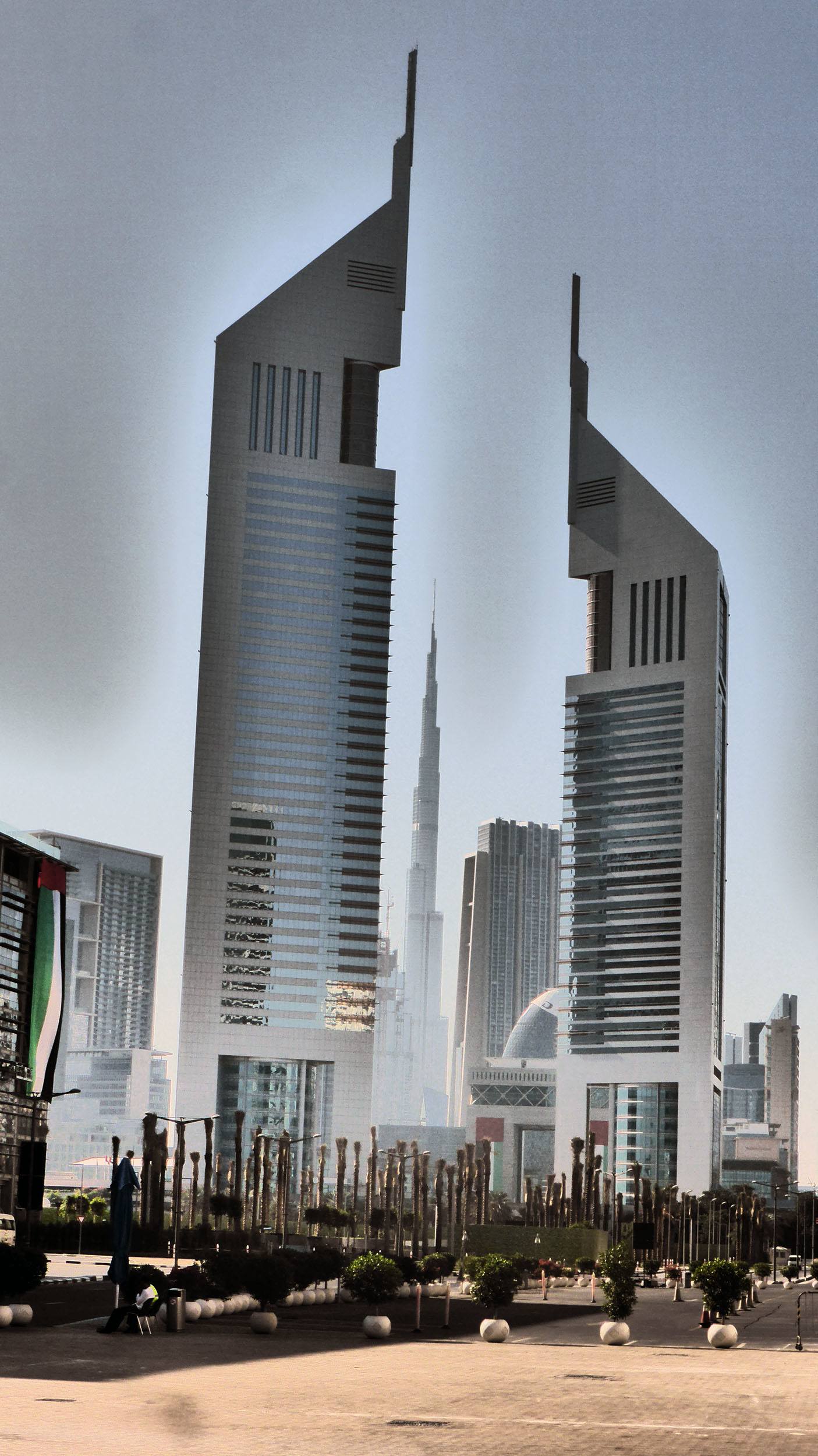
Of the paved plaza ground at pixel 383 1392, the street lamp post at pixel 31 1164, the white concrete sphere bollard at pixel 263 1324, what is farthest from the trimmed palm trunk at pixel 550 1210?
the white concrete sphere bollard at pixel 263 1324

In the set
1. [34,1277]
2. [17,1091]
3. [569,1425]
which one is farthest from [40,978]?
[569,1425]

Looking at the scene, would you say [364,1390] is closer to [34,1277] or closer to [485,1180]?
[34,1277]

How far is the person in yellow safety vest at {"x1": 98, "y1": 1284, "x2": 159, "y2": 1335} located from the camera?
39.7 meters

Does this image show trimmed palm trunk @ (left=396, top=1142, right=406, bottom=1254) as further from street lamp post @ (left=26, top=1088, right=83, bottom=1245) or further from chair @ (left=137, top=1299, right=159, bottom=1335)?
chair @ (left=137, top=1299, right=159, bottom=1335)

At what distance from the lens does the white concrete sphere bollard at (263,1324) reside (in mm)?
42281

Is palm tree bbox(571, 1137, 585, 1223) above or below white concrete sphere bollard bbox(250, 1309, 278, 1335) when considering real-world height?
below

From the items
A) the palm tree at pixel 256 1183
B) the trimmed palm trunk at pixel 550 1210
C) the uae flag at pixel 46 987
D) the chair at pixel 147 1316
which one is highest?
the uae flag at pixel 46 987

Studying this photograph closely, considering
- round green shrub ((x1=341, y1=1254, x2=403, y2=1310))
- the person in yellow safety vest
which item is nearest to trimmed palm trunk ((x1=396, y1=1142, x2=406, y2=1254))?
round green shrub ((x1=341, y1=1254, x2=403, y2=1310))

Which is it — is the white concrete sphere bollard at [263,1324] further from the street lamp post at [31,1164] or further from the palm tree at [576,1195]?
the palm tree at [576,1195]

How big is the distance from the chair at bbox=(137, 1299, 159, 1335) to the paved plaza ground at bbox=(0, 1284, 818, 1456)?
101 cm

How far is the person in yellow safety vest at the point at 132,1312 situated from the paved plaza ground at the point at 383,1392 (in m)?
0.50

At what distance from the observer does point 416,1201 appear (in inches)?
5079

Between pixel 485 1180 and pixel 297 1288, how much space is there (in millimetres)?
100175

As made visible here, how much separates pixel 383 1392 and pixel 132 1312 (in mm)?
11348
